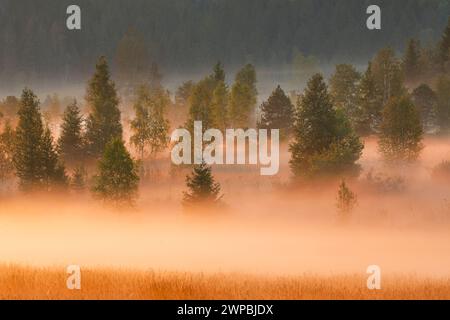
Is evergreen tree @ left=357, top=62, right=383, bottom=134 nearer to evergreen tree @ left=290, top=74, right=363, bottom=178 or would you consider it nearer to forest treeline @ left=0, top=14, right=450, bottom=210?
forest treeline @ left=0, top=14, right=450, bottom=210

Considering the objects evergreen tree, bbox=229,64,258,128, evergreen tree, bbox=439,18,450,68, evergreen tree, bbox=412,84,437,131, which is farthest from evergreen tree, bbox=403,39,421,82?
evergreen tree, bbox=229,64,258,128

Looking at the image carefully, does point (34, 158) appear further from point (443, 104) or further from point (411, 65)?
point (411, 65)

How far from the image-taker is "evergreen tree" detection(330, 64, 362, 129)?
69000 millimetres

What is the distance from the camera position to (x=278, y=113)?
6378cm

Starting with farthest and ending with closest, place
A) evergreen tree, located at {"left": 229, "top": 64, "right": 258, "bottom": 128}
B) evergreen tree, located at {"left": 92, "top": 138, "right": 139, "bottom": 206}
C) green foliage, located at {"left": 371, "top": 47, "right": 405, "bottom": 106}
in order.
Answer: evergreen tree, located at {"left": 229, "top": 64, "right": 258, "bottom": 128}, green foliage, located at {"left": 371, "top": 47, "right": 405, "bottom": 106}, evergreen tree, located at {"left": 92, "top": 138, "right": 139, "bottom": 206}

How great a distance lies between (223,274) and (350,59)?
95.0 metres

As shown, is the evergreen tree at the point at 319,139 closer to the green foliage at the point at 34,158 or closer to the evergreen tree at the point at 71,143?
the evergreen tree at the point at 71,143

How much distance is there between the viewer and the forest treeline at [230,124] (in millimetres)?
50969

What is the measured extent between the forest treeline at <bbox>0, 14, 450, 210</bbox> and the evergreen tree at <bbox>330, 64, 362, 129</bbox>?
128mm

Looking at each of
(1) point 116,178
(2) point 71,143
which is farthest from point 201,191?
(2) point 71,143

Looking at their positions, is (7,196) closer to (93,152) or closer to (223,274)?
(93,152)

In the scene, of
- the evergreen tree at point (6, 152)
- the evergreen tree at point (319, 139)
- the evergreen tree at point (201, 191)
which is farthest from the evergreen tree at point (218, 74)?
the evergreen tree at point (201, 191)

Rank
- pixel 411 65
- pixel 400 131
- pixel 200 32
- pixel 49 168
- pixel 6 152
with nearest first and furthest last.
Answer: pixel 49 168
pixel 6 152
pixel 400 131
pixel 411 65
pixel 200 32

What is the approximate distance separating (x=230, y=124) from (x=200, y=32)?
1990 inches
